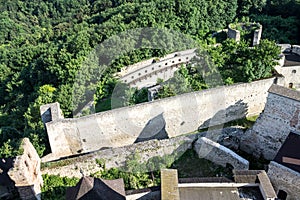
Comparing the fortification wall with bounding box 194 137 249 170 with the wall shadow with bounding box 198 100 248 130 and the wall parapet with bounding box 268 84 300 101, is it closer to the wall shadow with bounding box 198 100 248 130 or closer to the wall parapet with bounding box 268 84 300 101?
the wall shadow with bounding box 198 100 248 130

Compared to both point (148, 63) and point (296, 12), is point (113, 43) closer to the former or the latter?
point (148, 63)

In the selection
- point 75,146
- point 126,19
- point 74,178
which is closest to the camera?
point 74,178

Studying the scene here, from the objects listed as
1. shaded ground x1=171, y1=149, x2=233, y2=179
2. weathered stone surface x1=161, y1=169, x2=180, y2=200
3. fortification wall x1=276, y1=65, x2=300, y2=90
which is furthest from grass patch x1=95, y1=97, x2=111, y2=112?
fortification wall x1=276, y1=65, x2=300, y2=90

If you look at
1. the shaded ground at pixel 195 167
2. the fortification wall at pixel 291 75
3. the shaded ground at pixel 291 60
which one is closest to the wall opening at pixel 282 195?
the shaded ground at pixel 195 167

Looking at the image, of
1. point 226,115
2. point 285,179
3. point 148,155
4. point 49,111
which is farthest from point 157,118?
point 285,179

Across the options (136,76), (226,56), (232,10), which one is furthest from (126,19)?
(226,56)

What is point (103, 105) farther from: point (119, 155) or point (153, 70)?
point (119, 155)

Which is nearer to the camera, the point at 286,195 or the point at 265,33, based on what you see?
the point at 286,195
